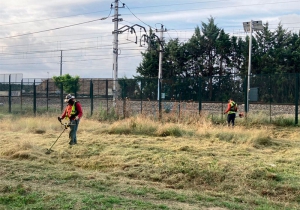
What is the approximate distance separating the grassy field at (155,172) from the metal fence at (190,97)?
6863mm

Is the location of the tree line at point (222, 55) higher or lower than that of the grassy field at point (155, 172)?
higher

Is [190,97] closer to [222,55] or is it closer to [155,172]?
[155,172]

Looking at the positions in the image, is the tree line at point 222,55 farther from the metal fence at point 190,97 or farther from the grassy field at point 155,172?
the grassy field at point 155,172

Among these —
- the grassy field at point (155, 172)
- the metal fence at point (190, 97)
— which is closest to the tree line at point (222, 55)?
the metal fence at point (190, 97)

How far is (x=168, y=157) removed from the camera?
9031 millimetres

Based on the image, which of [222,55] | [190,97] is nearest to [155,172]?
[190,97]

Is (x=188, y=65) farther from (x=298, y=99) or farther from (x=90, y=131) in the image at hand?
(x=90, y=131)

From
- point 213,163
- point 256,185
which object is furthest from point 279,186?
point 213,163

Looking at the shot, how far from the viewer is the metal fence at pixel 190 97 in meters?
19.2

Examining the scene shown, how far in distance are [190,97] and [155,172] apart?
45.3 feet

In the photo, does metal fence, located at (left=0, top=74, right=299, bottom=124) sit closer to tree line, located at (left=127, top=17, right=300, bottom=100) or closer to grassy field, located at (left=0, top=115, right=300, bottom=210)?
grassy field, located at (left=0, top=115, right=300, bottom=210)

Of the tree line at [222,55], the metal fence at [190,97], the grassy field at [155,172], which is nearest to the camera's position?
the grassy field at [155,172]

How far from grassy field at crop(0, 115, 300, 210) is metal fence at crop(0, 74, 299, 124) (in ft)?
22.5

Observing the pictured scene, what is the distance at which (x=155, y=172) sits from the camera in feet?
26.2
